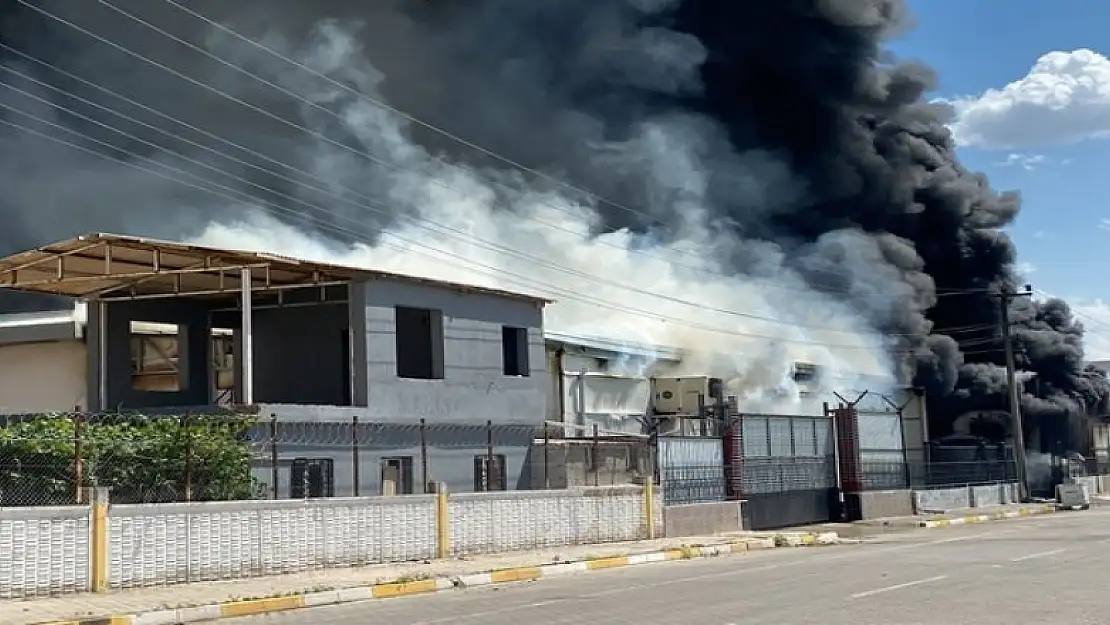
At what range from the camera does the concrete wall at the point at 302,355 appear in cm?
2509

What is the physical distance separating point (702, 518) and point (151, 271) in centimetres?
1219

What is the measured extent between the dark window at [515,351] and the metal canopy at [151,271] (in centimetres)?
197

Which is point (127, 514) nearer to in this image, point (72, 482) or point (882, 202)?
point (72, 482)

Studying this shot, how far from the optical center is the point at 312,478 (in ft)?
67.8

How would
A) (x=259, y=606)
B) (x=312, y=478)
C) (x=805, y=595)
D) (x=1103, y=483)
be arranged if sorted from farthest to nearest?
(x=1103, y=483), (x=312, y=478), (x=259, y=606), (x=805, y=595)

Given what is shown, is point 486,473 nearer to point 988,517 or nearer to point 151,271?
point 151,271

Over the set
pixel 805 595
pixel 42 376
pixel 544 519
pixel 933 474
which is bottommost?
pixel 805 595

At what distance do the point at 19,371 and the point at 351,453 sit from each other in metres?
8.24

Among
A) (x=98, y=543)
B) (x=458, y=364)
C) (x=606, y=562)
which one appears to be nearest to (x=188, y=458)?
(x=98, y=543)

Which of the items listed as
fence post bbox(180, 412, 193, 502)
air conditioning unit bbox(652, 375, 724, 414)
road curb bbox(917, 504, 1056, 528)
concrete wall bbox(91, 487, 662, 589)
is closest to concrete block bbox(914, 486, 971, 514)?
road curb bbox(917, 504, 1056, 528)

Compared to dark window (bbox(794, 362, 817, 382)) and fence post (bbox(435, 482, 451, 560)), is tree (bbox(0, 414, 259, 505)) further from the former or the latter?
dark window (bbox(794, 362, 817, 382))

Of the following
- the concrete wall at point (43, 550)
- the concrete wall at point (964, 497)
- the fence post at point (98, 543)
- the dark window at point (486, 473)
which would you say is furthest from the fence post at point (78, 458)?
the concrete wall at point (964, 497)

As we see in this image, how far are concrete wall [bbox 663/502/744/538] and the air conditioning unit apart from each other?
28.6ft

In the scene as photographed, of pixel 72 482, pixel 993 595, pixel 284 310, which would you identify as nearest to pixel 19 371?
pixel 284 310
